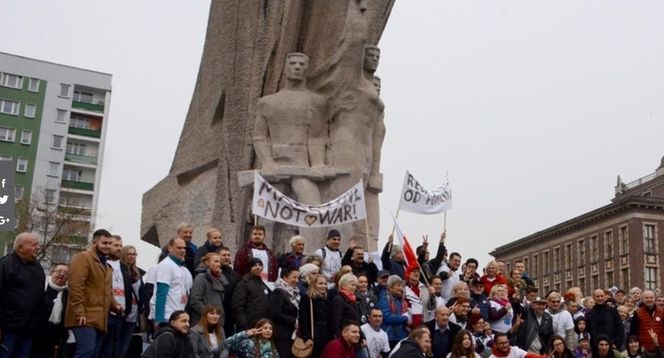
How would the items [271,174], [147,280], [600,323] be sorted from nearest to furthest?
[147,280]
[600,323]
[271,174]

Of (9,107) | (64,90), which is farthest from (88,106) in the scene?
(9,107)

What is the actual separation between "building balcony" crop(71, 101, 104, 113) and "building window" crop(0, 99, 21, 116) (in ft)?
12.2

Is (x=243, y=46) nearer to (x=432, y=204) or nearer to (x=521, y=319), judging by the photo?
(x=432, y=204)

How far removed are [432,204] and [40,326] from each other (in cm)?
691

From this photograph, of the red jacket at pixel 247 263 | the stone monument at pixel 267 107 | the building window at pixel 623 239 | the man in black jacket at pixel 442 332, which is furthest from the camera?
the building window at pixel 623 239

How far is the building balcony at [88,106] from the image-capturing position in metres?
59.7

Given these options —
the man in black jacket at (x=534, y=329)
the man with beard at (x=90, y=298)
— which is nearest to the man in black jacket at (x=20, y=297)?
the man with beard at (x=90, y=298)

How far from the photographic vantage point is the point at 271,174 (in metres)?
12.9

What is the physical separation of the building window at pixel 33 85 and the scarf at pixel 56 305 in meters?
52.6

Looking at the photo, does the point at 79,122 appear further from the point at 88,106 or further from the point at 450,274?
the point at 450,274

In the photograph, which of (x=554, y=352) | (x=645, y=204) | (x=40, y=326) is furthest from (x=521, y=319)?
(x=645, y=204)

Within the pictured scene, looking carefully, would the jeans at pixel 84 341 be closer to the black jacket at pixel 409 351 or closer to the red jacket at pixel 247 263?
the red jacket at pixel 247 263

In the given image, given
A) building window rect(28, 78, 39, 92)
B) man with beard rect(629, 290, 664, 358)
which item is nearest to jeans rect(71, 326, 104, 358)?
man with beard rect(629, 290, 664, 358)

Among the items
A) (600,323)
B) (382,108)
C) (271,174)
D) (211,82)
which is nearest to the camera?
(600,323)
